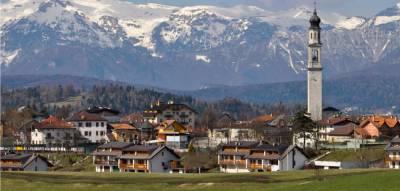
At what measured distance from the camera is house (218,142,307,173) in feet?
396

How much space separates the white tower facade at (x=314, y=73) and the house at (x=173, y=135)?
2052 cm

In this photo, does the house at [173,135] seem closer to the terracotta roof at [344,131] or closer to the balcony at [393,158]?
the terracotta roof at [344,131]

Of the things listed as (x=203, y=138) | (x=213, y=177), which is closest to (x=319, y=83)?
(x=203, y=138)

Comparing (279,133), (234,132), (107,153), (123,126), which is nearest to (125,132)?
(123,126)

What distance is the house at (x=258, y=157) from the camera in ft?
396

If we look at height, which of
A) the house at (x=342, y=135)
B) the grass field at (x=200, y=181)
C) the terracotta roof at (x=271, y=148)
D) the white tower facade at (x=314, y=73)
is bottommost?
the grass field at (x=200, y=181)

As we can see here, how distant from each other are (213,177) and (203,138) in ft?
241

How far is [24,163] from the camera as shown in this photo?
129125 mm

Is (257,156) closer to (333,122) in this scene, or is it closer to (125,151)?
(125,151)

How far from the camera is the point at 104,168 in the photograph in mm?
131250

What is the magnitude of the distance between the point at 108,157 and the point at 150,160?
8579mm

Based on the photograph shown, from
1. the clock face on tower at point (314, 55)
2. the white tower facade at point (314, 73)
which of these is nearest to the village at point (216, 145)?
the white tower facade at point (314, 73)

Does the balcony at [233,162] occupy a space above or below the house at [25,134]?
below

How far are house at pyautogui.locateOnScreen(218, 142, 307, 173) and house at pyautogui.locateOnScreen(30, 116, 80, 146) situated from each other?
1769 inches
